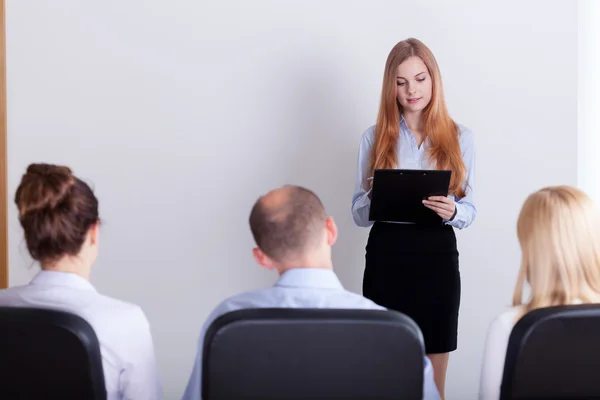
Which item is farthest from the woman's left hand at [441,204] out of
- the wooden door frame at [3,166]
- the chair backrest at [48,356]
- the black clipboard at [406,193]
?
Answer: the wooden door frame at [3,166]

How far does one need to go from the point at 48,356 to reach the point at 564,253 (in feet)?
4.07

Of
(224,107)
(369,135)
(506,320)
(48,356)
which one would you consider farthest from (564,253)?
(224,107)

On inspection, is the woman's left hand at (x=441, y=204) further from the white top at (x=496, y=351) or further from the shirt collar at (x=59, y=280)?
the shirt collar at (x=59, y=280)

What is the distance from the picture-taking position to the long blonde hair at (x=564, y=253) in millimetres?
1742

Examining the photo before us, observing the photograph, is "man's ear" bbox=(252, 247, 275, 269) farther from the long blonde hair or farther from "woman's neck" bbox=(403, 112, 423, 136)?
"woman's neck" bbox=(403, 112, 423, 136)

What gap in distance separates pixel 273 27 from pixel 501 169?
1.43m

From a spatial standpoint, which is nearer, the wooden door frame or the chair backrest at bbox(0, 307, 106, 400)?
the chair backrest at bbox(0, 307, 106, 400)

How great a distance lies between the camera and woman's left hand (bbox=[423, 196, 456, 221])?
2.81 meters

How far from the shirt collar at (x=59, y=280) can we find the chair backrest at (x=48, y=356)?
27 cm

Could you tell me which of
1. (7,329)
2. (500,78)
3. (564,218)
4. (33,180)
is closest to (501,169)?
(500,78)

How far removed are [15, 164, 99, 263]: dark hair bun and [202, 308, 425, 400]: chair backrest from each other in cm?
57

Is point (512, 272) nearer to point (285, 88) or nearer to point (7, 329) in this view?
point (285, 88)

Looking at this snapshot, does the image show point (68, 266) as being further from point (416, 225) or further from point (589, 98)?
point (589, 98)

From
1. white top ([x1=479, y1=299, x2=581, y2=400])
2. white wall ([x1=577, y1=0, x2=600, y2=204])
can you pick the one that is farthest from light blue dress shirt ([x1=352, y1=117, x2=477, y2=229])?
white top ([x1=479, y1=299, x2=581, y2=400])
